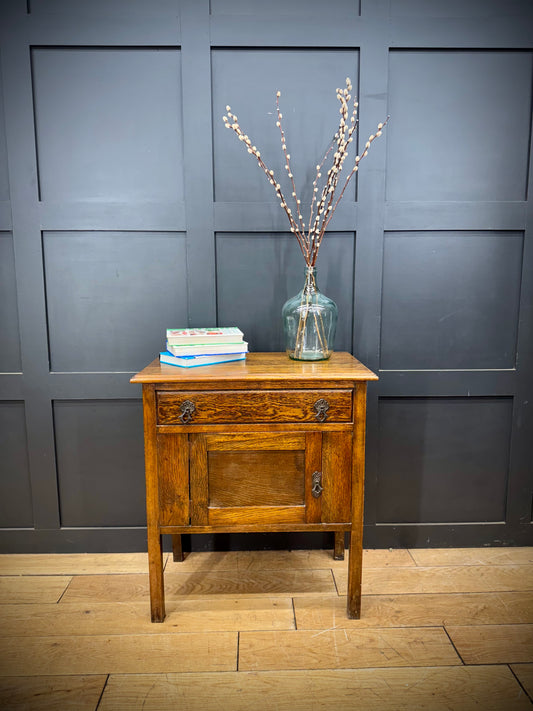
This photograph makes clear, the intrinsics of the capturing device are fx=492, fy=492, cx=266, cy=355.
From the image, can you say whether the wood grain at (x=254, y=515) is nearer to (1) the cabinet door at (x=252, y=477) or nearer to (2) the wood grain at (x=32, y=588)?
(1) the cabinet door at (x=252, y=477)

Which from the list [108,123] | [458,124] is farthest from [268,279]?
[458,124]

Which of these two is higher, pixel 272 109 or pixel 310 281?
pixel 272 109

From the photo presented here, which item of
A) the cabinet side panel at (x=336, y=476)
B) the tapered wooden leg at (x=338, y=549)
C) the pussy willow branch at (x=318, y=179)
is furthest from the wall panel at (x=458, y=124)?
the tapered wooden leg at (x=338, y=549)

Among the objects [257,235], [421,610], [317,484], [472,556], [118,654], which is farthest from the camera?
[472,556]

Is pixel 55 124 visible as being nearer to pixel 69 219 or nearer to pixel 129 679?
pixel 69 219

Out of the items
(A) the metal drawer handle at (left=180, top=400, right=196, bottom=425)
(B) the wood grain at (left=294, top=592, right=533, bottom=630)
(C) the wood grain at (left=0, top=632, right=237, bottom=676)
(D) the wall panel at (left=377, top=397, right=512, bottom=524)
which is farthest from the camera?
(D) the wall panel at (left=377, top=397, right=512, bottom=524)

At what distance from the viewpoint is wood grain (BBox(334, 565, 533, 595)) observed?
6.35ft

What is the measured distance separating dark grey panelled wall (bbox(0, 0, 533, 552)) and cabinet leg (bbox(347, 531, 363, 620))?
0.47 metres

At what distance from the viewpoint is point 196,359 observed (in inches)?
69.7

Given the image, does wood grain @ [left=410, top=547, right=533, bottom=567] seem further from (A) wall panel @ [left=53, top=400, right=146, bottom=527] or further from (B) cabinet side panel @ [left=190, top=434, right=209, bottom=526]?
(A) wall panel @ [left=53, top=400, right=146, bottom=527]

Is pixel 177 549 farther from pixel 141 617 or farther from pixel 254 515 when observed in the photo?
pixel 254 515

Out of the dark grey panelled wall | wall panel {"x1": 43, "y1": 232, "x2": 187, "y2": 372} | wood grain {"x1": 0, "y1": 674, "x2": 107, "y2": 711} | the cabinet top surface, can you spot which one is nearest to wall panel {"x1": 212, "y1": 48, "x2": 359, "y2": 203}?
the dark grey panelled wall

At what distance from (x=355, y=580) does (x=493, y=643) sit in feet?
1.57

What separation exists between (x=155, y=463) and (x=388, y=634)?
0.99m
